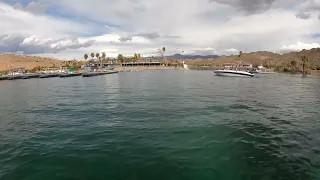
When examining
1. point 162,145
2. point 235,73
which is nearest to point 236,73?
point 235,73

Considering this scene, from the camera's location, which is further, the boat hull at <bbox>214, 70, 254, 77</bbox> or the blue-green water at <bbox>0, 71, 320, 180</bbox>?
the boat hull at <bbox>214, 70, 254, 77</bbox>

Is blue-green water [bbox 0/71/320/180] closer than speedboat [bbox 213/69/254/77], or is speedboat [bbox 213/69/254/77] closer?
blue-green water [bbox 0/71/320/180]

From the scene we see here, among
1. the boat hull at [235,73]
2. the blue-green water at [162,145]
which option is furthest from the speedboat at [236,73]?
the blue-green water at [162,145]

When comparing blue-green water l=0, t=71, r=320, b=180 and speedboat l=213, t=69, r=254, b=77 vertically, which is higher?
speedboat l=213, t=69, r=254, b=77

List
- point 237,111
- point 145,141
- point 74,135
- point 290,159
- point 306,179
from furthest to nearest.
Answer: point 237,111 < point 74,135 < point 145,141 < point 290,159 < point 306,179

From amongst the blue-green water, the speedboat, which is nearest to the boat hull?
the speedboat

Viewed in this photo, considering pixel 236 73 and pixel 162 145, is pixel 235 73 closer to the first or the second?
pixel 236 73

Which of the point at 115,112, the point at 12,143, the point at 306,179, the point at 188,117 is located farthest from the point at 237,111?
the point at 12,143

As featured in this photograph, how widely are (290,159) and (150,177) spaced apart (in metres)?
9.33

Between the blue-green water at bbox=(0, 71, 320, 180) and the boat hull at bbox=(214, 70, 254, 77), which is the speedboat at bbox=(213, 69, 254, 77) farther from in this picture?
the blue-green water at bbox=(0, 71, 320, 180)

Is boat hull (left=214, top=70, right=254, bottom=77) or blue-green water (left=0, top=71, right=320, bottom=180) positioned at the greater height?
boat hull (left=214, top=70, right=254, bottom=77)

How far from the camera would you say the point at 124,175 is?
1546cm

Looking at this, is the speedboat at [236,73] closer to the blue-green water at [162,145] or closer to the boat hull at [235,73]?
the boat hull at [235,73]

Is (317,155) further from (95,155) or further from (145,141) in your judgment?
(95,155)
